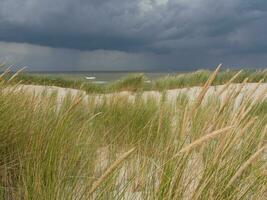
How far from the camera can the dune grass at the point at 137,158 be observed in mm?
1590

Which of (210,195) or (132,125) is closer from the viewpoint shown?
(210,195)

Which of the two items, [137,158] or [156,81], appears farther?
[156,81]

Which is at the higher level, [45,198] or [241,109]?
[241,109]

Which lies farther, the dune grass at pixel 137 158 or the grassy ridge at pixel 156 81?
the grassy ridge at pixel 156 81

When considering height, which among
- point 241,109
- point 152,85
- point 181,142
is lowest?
point 152,85

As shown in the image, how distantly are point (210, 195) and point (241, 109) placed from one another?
1.17ft

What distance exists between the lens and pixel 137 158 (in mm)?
2367

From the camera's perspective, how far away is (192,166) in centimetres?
193

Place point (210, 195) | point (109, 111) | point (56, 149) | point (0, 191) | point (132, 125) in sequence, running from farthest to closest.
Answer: point (109, 111) < point (132, 125) < point (56, 149) < point (0, 191) < point (210, 195)

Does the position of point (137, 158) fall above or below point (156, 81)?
above

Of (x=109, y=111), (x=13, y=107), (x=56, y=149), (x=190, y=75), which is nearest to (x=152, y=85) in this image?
(x=190, y=75)

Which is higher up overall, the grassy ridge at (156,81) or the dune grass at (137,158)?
the dune grass at (137,158)

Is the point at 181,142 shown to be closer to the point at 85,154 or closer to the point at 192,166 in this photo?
the point at 192,166

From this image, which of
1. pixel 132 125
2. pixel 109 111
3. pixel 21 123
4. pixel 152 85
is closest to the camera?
pixel 21 123
